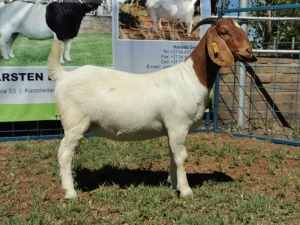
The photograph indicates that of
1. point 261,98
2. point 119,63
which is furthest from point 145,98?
point 261,98

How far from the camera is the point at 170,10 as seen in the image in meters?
8.40

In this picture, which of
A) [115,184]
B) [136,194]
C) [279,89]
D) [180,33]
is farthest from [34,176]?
[279,89]

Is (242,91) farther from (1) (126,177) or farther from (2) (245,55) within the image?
(2) (245,55)

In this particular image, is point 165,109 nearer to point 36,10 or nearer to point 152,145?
point 152,145

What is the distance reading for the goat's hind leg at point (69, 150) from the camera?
182 inches

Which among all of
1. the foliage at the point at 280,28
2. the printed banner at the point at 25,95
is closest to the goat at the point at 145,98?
the printed banner at the point at 25,95

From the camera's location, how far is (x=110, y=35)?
7.95 m

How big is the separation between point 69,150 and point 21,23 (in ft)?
11.8

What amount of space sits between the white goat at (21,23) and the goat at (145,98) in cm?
287

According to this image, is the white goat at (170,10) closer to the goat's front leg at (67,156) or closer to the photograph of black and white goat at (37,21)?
the photograph of black and white goat at (37,21)

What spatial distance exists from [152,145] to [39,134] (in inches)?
87.4

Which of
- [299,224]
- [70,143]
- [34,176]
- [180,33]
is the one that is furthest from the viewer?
[180,33]

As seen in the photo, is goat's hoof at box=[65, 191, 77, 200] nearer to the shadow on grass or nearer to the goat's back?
the shadow on grass

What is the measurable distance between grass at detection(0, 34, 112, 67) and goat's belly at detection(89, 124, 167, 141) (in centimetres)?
316
